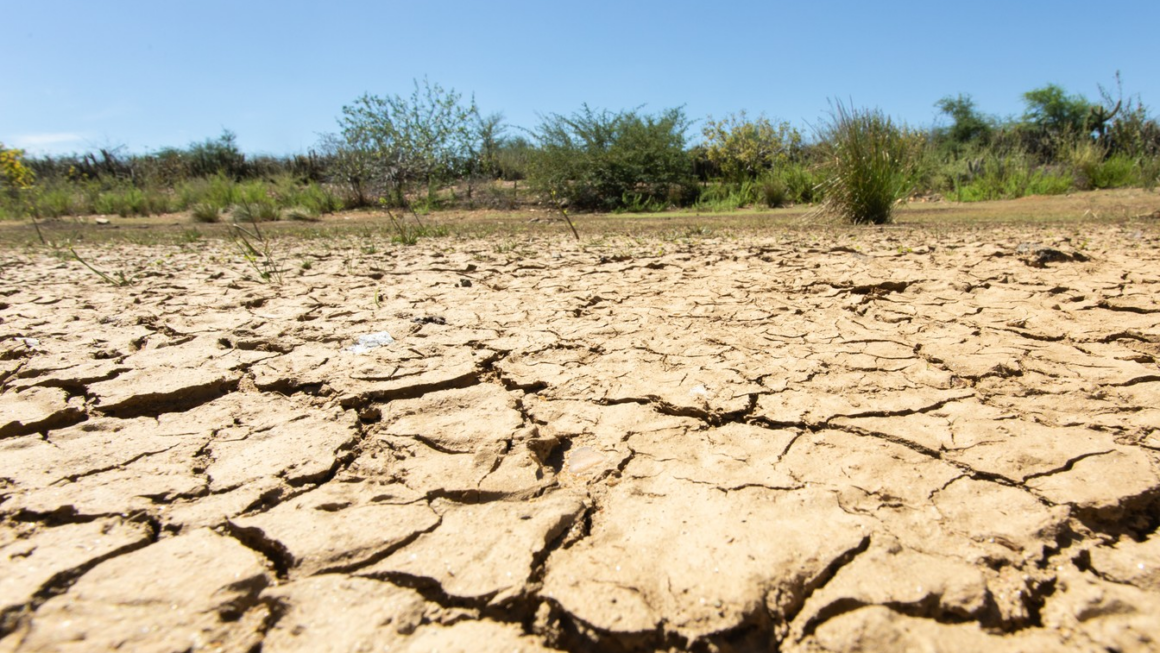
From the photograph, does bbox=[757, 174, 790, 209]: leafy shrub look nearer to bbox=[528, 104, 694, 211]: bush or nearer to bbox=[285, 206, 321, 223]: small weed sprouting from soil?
bbox=[528, 104, 694, 211]: bush

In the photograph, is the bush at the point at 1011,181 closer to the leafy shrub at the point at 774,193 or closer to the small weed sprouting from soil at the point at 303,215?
the leafy shrub at the point at 774,193

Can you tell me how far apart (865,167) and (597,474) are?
17.9ft

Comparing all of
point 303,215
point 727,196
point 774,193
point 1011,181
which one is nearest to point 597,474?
point 774,193

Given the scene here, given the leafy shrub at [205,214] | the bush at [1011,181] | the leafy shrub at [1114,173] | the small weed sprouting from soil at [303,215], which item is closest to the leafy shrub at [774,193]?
the bush at [1011,181]

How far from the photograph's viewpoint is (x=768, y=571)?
3.82 feet

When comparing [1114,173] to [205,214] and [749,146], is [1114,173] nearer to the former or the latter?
[749,146]

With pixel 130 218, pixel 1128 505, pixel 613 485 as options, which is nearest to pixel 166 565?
pixel 613 485

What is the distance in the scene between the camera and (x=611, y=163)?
1223 cm

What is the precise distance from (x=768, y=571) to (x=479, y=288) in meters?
2.76

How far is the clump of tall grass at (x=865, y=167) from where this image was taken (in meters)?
5.92

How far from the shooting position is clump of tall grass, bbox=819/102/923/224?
233 inches

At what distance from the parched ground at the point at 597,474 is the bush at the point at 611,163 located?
30.7 ft

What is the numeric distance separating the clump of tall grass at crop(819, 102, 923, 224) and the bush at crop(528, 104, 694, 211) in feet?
18.8

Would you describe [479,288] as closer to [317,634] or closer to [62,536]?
[62,536]
